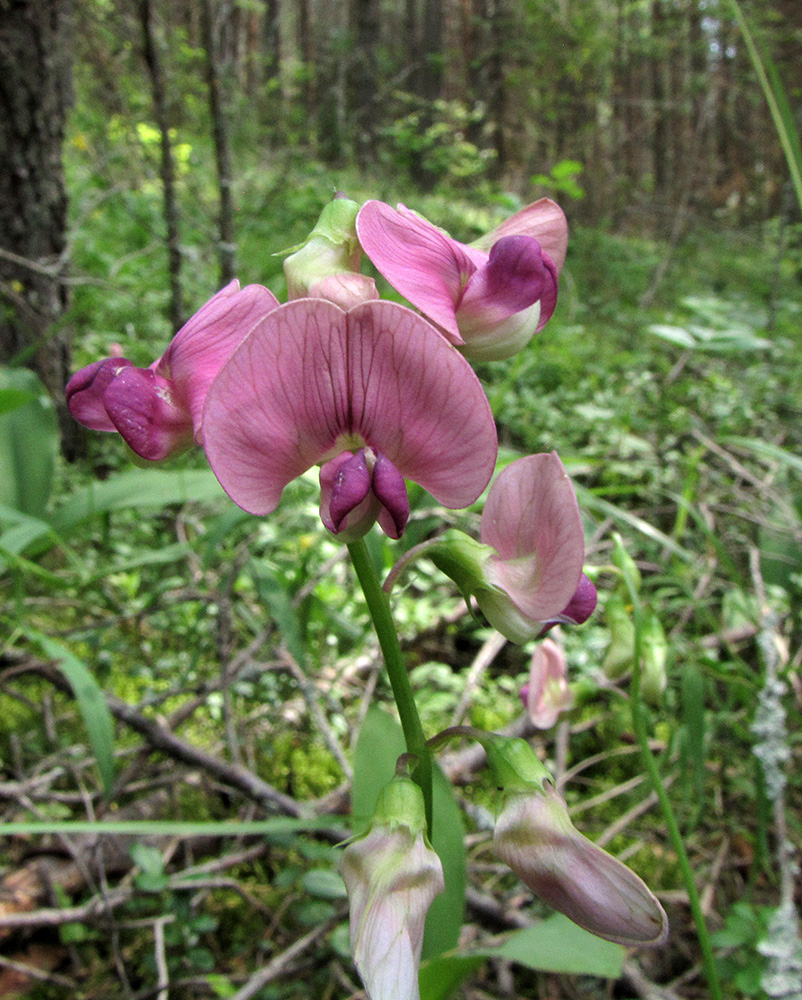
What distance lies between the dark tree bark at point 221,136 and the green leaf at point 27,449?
80cm

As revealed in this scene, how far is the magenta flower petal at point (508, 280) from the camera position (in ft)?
1.96

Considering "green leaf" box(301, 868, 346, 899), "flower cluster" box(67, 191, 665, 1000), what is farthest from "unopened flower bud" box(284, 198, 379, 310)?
"green leaf" box(301, 868, 346, 899)

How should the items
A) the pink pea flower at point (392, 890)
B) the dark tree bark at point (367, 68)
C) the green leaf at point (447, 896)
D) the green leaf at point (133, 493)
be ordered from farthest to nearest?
the dark tree bark at point (367, 68)
the green leaf at point (133, 493)
the green leaf at point (447, 896)
the pink pea flower at point (392, 890)

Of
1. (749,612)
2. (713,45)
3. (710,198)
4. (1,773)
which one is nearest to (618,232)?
(710,198)

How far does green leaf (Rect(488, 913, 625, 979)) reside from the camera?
750 millimetres

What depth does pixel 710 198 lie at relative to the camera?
11273 millimetres

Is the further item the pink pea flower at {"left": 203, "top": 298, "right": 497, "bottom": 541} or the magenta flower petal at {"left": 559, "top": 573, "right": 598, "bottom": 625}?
the magenta flower petal at {"left": 559, "top": 573, "right": 598, "bottom": 625}

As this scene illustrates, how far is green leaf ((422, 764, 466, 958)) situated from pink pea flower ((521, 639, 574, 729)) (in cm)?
18

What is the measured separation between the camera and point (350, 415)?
1.80ft

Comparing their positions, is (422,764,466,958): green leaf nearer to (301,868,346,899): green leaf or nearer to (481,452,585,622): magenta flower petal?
(301,868,346,899): green leaf

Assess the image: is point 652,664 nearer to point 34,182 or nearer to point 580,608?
point 580,608

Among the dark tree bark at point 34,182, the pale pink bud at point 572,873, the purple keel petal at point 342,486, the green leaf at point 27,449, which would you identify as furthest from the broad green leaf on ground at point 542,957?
the dark tree bark at point 34,182

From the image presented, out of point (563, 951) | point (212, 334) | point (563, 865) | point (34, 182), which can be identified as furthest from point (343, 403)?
point (34, 182)

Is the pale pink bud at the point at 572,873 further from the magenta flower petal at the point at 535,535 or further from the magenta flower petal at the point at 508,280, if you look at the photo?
the magenta flower petal at the point at 508,280
